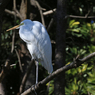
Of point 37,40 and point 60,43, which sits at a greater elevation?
point 37,40

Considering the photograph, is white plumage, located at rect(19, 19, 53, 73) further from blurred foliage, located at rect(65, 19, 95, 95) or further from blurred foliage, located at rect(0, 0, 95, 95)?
blurred foliage, located at rect(65, 19, 95, 95)

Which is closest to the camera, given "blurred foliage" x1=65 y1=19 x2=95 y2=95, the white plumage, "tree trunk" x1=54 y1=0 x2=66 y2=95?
the white plumage

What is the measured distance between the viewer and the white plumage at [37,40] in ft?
6.50

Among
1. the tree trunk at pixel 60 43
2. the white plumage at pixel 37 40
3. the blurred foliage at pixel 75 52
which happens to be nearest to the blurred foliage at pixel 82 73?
the blurred foliage at pixel 75 52

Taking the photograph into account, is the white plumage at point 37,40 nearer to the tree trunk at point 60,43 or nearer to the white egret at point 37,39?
the white egret at point 37,39

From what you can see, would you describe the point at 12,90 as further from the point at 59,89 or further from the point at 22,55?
the point at 59,89

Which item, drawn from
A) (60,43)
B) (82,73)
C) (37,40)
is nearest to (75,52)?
(82,73)

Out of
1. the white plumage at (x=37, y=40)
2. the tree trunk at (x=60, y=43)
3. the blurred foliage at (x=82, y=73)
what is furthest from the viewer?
the blurred foliage at (x=82, y=73)

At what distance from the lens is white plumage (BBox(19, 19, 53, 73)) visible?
1982 mm

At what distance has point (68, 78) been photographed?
279cm

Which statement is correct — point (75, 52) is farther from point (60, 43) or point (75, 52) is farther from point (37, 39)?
point (37, 39)

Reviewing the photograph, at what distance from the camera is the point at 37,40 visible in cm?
202

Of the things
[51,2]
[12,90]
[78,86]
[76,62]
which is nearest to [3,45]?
[12,90]

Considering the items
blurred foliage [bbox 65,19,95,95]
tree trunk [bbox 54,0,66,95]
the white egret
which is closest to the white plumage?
the white egret
